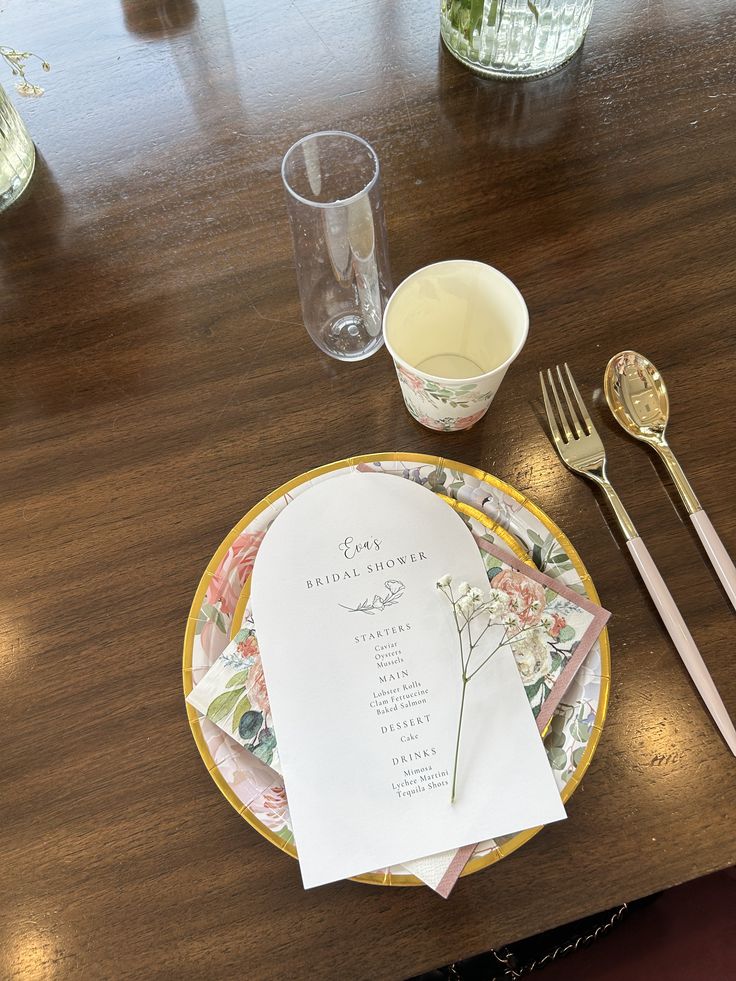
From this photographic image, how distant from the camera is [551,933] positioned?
73 cm

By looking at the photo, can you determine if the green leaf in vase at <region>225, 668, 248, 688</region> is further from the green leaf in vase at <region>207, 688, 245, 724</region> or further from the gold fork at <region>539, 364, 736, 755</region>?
the gold fork at <region>539, 364, 736, 755</region>

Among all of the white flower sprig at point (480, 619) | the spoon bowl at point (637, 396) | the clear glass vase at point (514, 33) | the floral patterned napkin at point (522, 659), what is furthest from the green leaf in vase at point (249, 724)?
the clear glass vase at point (514, 33)

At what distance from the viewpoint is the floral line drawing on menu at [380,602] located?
0.56 m

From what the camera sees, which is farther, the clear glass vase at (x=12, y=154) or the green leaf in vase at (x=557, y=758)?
the clear glass vase at (x=12, y=154)

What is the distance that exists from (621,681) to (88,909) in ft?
1.32

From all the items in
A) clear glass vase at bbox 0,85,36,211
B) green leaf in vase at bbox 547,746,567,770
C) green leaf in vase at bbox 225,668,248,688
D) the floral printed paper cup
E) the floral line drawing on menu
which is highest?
clear glass vase at bbox 0,85,36,211

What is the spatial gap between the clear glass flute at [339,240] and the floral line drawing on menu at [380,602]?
0.71 ft

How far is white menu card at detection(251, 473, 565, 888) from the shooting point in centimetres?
50

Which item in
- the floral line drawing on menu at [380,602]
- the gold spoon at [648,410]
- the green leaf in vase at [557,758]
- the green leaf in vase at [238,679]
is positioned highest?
the gold spoon at [648,410]

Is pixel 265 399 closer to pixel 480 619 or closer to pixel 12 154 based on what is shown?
pixel 480 619

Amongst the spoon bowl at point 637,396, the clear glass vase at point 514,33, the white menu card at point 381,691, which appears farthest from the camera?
the clear glass vase at point 514,33

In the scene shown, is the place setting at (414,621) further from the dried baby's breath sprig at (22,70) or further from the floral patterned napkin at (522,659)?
the dried baby's breath sprig at (22,70)

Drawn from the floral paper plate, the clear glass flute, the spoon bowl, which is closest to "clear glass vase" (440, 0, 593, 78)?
the clear glass flute

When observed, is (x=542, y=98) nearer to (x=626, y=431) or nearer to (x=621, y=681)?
(x=626, y=431)
